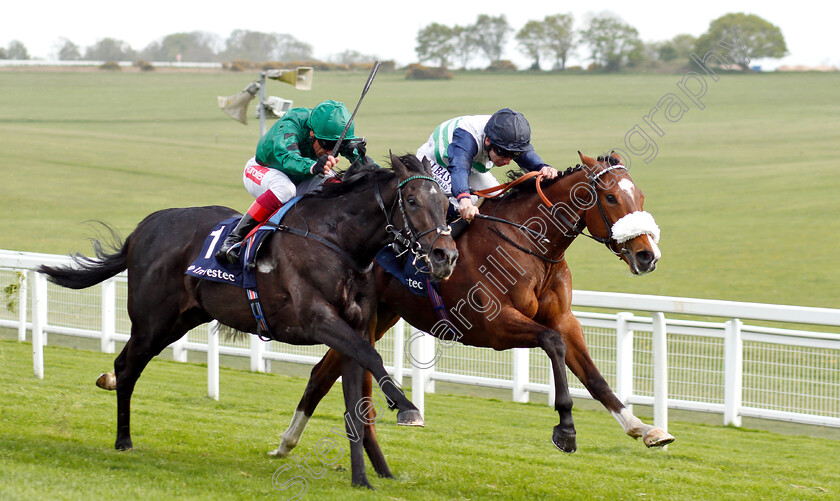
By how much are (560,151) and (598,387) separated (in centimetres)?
2934

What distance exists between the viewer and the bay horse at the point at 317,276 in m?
4.14

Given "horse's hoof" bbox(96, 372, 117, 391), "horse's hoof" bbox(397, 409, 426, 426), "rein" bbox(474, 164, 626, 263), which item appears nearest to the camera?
"horse's hoof" bbox(397, 409, 426, 426)

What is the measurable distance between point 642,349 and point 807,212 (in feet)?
54.0

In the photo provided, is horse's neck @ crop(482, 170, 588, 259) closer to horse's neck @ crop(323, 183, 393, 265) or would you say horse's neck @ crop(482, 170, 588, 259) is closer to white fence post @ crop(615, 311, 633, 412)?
horse's neck @ crop(323, 183, 393, 265)

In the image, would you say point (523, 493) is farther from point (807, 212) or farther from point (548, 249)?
point (807, 212)

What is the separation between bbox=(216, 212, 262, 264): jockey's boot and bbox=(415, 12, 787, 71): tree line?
Result: 5722 centimetres

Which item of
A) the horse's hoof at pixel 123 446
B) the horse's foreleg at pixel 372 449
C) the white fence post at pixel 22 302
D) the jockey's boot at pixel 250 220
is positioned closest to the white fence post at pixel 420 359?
the horse's foreleg at pixel 372 449

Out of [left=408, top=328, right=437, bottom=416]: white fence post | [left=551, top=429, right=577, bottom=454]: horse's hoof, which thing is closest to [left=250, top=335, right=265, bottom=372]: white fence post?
[left=408, top=328, right=437, bottom=416]: white fence post

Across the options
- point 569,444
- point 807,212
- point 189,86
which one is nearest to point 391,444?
point 569,444

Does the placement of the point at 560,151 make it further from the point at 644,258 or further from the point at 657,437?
the point at 657,437

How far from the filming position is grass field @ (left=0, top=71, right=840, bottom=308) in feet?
58.2

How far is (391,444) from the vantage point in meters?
5.56

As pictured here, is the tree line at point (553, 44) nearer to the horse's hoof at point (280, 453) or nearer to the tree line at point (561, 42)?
the tree line at point (561, 42)

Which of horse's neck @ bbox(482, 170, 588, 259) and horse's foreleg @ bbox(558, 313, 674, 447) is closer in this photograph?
Answer: horse's foreleg @ bbox(558, 313, 674, 447)
